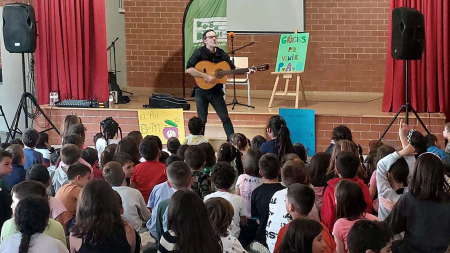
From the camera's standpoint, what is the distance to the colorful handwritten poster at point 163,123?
306 inches

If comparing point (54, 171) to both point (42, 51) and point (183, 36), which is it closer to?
point (42, 51)

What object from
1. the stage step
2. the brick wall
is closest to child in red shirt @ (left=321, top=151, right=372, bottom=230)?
the stage step

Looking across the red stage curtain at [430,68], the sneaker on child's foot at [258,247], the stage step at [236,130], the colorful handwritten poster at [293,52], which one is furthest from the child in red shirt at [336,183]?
the colorful handwritten poster at [293,52]

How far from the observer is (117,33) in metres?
11.0

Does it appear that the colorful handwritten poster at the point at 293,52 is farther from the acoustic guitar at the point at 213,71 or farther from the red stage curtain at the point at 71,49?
the red stage curtain at the point at 71,49

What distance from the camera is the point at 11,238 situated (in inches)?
122

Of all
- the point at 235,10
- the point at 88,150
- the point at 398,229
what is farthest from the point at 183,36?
the point at 398,229

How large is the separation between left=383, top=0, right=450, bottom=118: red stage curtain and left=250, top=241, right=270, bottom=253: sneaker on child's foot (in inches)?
179

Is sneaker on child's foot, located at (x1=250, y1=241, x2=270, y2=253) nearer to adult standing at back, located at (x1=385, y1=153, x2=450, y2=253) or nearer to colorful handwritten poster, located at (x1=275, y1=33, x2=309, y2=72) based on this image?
adult standing at back, located at (x1=385, y1=153, x2=450, y2=253)

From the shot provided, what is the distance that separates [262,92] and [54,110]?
11.8 ft

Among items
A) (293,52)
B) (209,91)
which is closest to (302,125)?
(209,91)

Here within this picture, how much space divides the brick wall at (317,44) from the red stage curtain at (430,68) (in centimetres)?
255

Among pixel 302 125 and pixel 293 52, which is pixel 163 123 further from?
pixel 293 52

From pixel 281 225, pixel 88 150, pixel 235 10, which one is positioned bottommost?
pixel 281 225
